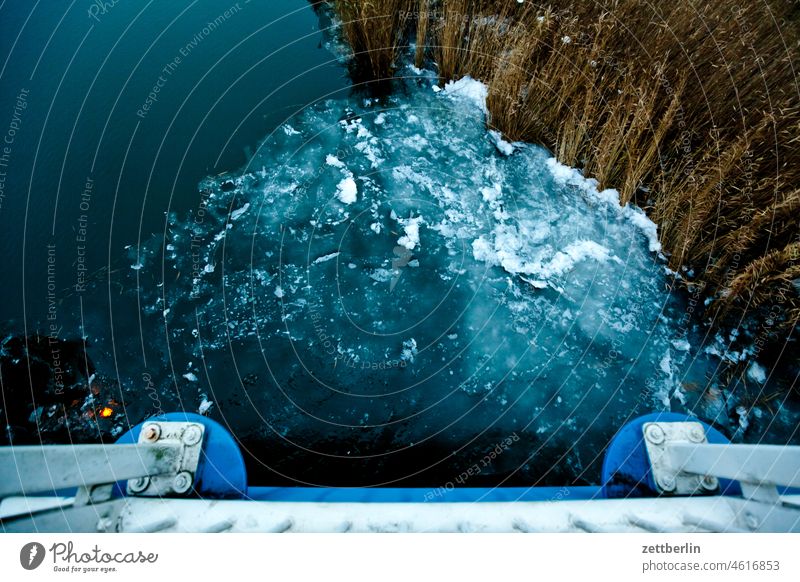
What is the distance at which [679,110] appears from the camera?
3865 millimetres

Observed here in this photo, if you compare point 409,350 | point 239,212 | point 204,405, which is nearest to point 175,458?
point 204,405

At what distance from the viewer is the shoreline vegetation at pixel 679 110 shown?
130 inches

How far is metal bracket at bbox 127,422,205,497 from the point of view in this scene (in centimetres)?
205

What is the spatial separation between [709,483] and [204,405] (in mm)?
3127

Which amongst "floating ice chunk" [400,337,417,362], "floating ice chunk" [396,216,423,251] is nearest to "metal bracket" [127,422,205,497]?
"floating ice chunk" [400,337,417,362]

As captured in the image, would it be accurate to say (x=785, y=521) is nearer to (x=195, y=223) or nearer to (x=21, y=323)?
(x=195, y=223)

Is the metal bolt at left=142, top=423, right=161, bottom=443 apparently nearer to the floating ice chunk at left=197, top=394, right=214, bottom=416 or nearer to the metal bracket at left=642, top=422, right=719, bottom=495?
the floating ice chunk at left=197, top=394, right=214, bottom=416

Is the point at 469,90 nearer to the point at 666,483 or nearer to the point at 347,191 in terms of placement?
the point at 347,191

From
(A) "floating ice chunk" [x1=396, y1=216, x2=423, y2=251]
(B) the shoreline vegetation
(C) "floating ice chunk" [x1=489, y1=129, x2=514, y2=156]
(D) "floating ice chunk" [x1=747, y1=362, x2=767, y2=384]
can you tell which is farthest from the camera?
Result: (C) "floating ice chunk" [x1=489, y1=129, x2=514, y2=156]

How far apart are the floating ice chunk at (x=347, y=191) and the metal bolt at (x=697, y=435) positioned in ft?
10.2

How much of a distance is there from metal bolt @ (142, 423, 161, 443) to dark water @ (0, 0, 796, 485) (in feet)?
2.62

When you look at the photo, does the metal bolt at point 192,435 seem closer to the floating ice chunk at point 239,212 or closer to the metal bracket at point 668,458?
the floating ice chunk at point 239,212

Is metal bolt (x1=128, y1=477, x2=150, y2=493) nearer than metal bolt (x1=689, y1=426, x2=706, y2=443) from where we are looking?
Yes
